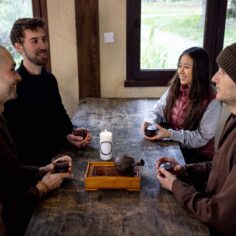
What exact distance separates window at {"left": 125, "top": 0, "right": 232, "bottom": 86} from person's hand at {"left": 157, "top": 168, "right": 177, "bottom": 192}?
5.61 ft

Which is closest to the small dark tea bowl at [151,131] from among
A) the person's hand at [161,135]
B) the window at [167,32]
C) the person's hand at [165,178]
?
the person's hand at [161,135]

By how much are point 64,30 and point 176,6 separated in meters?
1.01

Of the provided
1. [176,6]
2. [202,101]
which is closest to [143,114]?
[202,101]

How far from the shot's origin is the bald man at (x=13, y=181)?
1337 millimetres

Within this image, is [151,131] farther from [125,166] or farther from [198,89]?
[125,166]

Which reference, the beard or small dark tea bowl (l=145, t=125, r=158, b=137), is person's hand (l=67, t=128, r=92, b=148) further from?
the beard

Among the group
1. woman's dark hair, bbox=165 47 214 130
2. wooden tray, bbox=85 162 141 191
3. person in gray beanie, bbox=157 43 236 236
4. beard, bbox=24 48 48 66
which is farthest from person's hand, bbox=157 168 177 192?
beard, bbox=24 48 48 66

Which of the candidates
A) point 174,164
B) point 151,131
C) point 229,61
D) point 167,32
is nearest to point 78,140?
point 151,131

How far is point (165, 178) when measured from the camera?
1470 mm

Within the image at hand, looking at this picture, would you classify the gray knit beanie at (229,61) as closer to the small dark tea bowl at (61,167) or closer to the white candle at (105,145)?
the white candle at (105,145)

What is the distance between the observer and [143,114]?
260 cm

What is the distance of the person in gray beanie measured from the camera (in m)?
1.19

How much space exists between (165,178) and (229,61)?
58 centimetres

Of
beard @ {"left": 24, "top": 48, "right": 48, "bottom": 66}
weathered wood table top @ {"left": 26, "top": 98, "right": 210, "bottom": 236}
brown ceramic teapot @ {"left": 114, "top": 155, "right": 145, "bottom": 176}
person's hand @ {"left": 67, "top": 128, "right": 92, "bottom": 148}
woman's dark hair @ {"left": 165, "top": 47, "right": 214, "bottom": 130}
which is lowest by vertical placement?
weathered wood table top @ {"left": 26, "top": 98, "right": 210, "bottom": 236}
